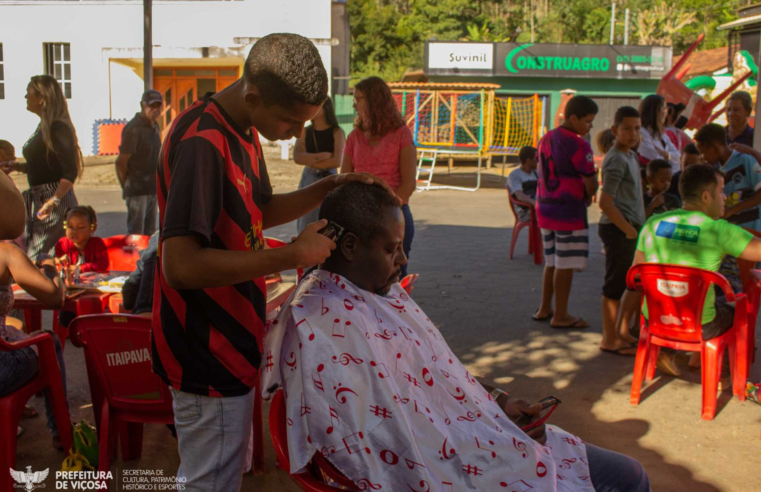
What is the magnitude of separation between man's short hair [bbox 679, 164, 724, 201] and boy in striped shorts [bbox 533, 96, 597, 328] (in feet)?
3.32

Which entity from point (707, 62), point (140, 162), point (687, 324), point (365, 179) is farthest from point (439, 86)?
point (365, 179)

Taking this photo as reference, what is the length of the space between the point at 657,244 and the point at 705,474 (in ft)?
4.83

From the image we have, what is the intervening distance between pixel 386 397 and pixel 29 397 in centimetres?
200

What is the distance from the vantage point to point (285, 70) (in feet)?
5.81

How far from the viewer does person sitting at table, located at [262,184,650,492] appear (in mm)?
1896

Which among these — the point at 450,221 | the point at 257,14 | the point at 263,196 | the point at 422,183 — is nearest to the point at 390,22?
the point at 257,14

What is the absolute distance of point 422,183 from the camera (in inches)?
648

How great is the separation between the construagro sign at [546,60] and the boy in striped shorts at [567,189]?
1729 cm

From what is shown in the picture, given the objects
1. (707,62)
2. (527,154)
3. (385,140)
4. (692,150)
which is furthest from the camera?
(707,62)

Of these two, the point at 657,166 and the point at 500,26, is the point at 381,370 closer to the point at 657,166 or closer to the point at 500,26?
the point at 657,166

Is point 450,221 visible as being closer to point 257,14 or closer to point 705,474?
point 705,474

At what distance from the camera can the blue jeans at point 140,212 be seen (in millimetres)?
6523

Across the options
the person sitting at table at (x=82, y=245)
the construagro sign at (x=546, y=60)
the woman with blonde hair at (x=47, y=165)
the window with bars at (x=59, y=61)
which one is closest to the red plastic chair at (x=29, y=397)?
the person sitting at table at (x=82, y=245)

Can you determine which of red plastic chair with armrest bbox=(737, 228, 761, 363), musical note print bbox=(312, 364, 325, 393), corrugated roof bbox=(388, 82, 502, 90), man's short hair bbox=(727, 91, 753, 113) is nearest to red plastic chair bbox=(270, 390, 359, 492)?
musical note print bbox=(312, 364, 325, 393)
